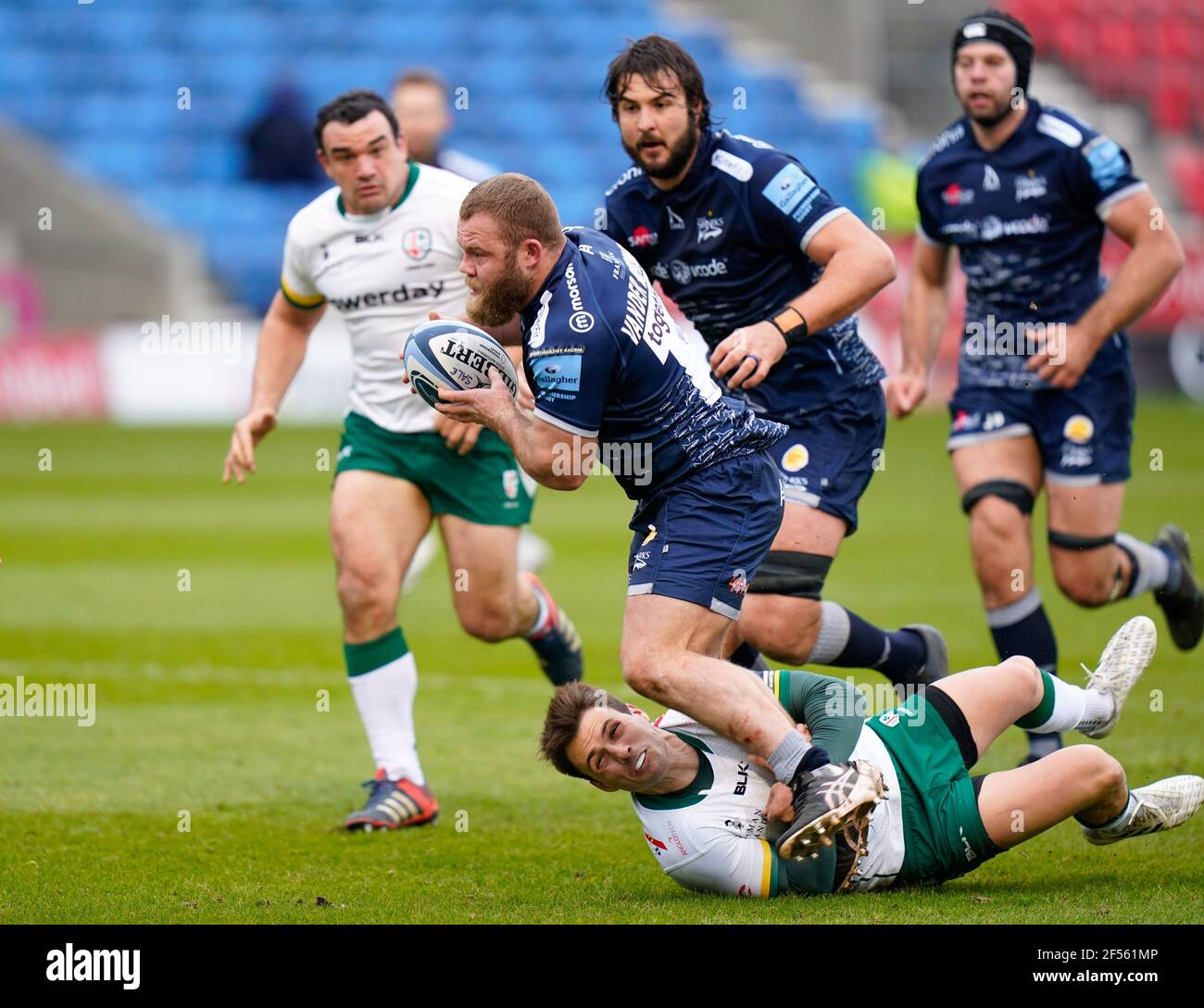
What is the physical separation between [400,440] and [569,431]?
1994 millimetres

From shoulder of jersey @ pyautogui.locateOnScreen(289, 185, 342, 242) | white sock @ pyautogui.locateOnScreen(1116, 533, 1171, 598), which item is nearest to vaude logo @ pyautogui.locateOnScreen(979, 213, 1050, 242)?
white sock @ pyautogui.locateOnScreen(1116, 533, 1171, 598)

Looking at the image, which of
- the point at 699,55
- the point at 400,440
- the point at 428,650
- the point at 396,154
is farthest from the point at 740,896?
the point at 699,55

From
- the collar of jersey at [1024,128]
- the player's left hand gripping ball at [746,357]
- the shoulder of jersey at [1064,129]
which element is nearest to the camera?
the player's left hand gripping ball at [746,357]

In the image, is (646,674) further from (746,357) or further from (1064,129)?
(1064,129)

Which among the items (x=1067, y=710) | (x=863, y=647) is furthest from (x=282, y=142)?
(x=1067, y=710)

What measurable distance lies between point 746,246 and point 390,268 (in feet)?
4.89

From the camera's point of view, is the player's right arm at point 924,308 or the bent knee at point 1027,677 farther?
the player's right arm at point 924,308

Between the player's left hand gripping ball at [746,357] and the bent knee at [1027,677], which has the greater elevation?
the player's left hand gripping ball at [746,357]

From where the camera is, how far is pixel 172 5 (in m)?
29.6

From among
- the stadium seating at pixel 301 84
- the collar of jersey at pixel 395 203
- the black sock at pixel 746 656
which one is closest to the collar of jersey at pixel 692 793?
the black sock at pixel 746 656

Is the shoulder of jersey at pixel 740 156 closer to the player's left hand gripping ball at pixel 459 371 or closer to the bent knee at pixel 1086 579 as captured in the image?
the player's left hand gripping ball at pixel 459 371

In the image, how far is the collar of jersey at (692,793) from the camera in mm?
5047

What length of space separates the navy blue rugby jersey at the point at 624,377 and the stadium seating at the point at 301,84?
70.1ft
